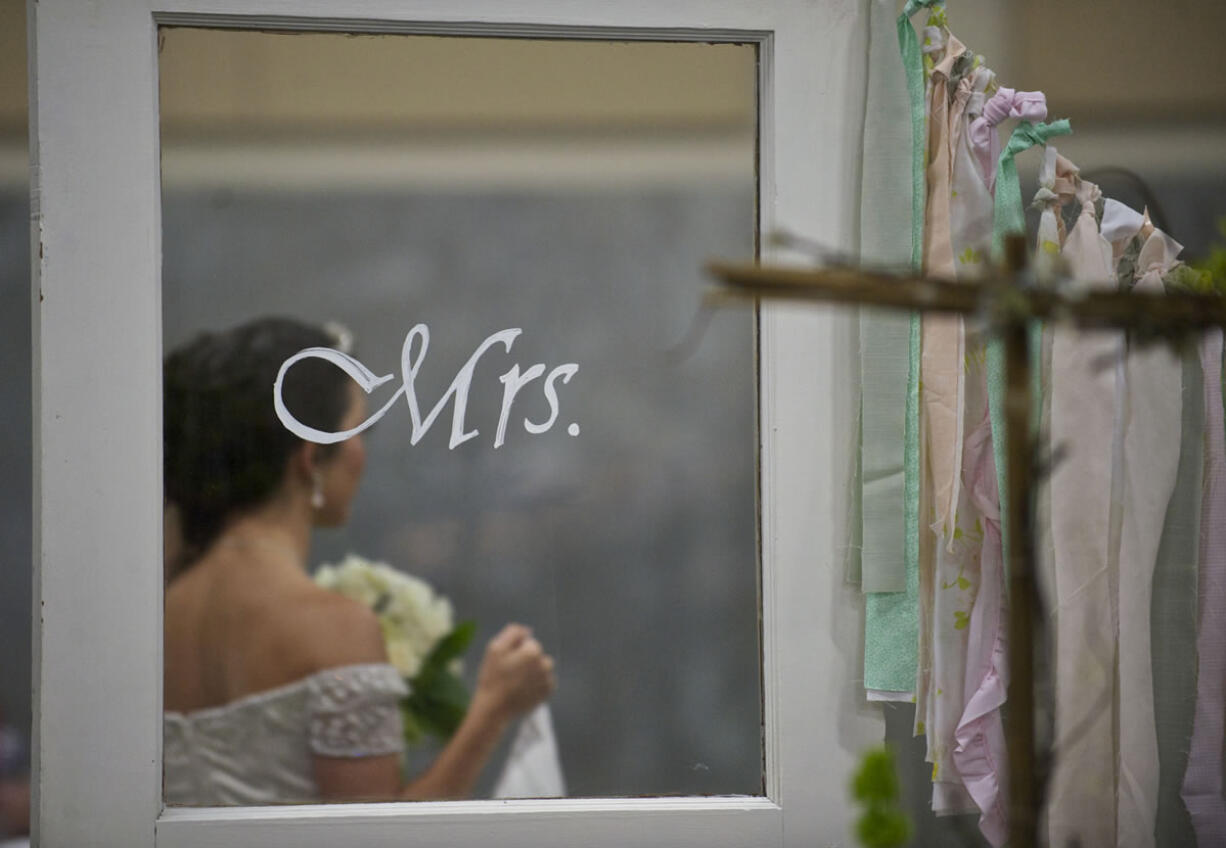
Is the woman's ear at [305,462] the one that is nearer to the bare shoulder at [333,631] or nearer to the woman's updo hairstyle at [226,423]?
the woman's updo hairstyle at [226,423]

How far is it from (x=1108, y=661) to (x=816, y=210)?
53 cm

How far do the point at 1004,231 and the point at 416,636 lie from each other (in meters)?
0.71

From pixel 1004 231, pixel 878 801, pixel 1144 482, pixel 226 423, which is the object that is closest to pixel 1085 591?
pixel 1144 482

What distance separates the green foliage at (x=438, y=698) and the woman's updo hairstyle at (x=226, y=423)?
235 millimetres

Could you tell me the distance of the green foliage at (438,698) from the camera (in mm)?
1191

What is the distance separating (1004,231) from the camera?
1159 mm

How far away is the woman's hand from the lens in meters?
1.22

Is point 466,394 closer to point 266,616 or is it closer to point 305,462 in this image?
point 305,462

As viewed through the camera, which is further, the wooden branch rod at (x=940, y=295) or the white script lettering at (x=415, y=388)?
the white script lettering at (x=415, y=388)

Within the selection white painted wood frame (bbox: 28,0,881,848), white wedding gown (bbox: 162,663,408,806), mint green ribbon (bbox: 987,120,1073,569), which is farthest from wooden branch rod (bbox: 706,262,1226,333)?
white wedding gown (bbox: 162,663,408,806)

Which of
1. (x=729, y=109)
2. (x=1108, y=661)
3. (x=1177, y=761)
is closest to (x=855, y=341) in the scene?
(x=729, y=109)

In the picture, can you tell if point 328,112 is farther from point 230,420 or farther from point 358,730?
point 358,730

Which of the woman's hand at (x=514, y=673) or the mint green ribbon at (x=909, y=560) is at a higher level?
the mint green ribbon at (x=909, y=560)

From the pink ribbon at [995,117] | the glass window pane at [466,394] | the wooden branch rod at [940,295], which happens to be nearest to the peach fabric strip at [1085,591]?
the pink ribbon at [995,117]
